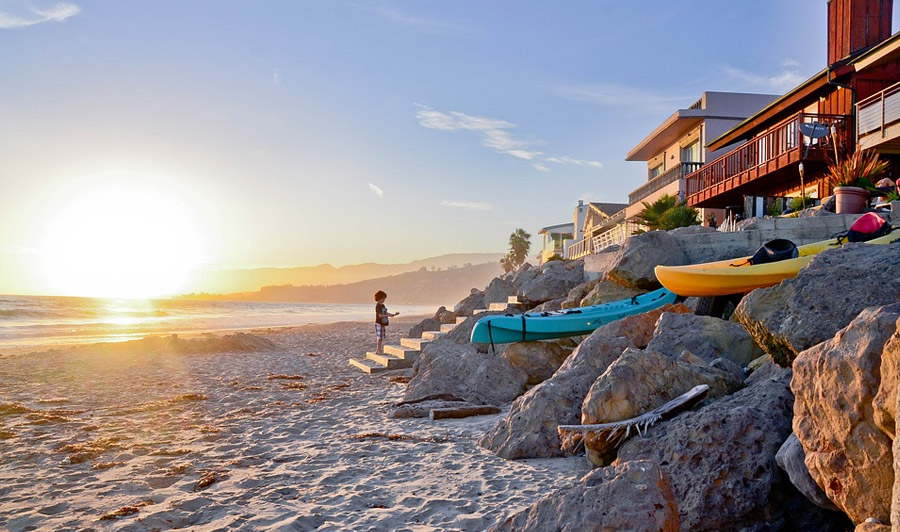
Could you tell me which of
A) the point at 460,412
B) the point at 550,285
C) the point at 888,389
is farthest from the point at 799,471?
the point at 550,285

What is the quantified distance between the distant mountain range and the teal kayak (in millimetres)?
149130

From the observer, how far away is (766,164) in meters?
17.7

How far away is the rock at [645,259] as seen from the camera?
10586mm

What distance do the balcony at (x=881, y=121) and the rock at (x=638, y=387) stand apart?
526 inches

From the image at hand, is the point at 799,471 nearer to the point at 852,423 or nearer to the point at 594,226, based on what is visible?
the point at 852,423

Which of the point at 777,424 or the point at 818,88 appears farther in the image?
the point at 818,88

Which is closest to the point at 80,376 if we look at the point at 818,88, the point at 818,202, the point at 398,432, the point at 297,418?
the point at 297,418

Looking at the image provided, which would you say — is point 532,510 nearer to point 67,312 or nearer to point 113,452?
point 113,452

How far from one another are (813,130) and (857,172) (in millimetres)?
2994

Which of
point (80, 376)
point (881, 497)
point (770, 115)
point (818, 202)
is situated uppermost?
point (770, 115)

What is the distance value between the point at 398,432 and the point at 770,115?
19.7 m

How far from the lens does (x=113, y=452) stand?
6.12 meters

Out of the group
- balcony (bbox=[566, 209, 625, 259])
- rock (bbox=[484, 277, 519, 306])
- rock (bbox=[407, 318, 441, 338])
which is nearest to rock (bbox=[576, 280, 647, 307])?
rock (bbox=[484, 277, 519, 306])

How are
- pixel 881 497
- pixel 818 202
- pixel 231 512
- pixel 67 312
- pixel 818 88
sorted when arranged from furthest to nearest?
pixel 67 312, pixel 818 88, pixel 818 202, pixel 231 512, pixel 881 497
